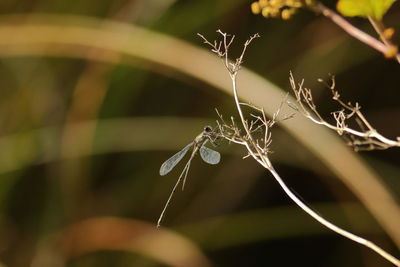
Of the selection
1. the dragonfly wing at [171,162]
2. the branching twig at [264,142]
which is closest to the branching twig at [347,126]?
the branching twig at [264,142]

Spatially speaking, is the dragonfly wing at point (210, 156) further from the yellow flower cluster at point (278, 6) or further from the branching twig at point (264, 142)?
the yellow flower cluster at point (278, 6)

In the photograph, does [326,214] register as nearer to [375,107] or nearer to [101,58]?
[375,107]

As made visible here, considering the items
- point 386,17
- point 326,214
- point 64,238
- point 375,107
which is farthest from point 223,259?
point 386,17

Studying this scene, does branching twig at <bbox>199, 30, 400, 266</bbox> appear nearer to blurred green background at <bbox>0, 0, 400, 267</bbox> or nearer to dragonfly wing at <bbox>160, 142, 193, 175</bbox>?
dragonfly wing at <bbox>160, 142, 193, 175</bbox>

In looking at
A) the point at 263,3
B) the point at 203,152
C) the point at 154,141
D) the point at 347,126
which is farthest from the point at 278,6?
the point at 154,141

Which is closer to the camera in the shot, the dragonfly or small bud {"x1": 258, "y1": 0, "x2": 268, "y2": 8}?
small bud {"x1": 258, "y1": 0, "x2": 268, "y2": 8}

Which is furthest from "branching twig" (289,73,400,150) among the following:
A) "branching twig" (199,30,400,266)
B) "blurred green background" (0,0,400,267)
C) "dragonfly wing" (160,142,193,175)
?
"blurred green background" (0,0,400,267)
